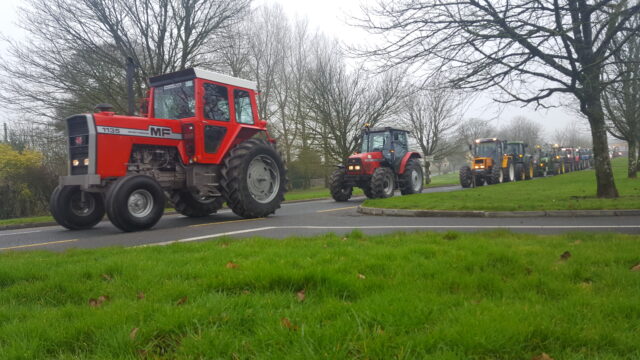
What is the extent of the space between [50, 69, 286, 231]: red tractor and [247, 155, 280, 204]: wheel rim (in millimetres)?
25

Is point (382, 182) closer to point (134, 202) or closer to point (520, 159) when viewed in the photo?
point (134, 202)

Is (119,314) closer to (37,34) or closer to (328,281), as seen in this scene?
(328,281)

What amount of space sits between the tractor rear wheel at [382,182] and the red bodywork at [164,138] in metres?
5.93

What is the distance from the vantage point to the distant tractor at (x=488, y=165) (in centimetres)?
2505

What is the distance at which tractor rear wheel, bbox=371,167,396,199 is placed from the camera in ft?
51.5

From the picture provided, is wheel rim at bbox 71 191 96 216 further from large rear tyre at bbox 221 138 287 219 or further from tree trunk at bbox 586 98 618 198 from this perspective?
tree trunk at bbox 586 98 618 198

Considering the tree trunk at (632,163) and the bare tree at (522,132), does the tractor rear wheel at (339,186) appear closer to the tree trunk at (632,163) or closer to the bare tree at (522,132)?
the tree trunk at (632,163)

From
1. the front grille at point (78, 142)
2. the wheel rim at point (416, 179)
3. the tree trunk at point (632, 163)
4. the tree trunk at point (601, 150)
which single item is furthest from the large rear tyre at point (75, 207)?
the tree trunk at point (632, 163)

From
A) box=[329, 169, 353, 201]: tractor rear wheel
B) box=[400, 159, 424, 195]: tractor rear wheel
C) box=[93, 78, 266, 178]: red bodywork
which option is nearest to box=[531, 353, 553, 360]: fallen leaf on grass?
box=[93, 78, 266, 178]: red bodywork

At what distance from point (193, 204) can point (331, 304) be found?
8693 millimetres

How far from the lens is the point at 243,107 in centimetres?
1074

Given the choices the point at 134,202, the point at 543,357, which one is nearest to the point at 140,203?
the point at 134,202

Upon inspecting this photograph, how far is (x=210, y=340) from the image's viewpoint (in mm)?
2447

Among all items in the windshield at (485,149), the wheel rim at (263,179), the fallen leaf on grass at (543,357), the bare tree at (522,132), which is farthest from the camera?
the bare tree at (522,132)
